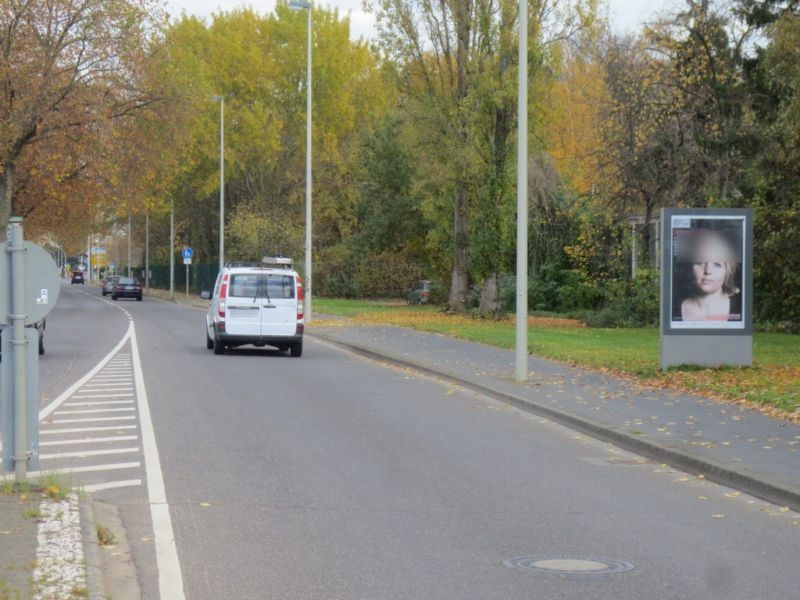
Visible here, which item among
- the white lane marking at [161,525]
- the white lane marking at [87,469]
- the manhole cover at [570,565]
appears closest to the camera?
the white lane marking at [161,525]

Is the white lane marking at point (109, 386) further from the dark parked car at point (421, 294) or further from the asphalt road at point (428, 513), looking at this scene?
the dark parked car at point (421, 294)

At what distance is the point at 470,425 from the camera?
14.2 m

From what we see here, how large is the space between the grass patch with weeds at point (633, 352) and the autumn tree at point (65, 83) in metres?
11.1

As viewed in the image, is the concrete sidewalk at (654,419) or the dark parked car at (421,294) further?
the dark parked car at (421,294)

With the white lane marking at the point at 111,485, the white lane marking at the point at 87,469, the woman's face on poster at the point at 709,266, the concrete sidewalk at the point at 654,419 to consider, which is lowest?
the concrete sidewalk at the point at 654,419

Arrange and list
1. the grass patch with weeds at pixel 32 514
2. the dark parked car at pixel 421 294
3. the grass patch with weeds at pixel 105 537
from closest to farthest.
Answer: the grass patch with weeds at pixel 105 537, the grass patch with weeds at pixel 32 514, the dark parked car at pixel 421 294

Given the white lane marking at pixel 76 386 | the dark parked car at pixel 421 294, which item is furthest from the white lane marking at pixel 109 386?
the dark parked car at pixel 421 294

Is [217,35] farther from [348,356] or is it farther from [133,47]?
[348,356]

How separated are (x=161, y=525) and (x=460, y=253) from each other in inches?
1392

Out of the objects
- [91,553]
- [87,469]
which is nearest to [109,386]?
[87,469]

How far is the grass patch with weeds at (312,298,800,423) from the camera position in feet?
56.0

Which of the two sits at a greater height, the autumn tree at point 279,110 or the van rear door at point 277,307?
the autumn tree at point 279,110

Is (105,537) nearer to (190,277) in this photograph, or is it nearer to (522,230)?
(522,230)

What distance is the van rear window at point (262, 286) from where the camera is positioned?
2511 centimetres
